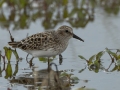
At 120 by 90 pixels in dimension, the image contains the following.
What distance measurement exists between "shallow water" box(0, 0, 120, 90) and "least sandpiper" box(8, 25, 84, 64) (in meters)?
0.30

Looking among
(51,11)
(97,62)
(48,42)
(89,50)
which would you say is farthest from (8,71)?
(51,11)

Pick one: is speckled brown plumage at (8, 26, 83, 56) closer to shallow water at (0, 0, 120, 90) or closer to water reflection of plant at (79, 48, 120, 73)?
shallow water at (0, 0, 120, 90)

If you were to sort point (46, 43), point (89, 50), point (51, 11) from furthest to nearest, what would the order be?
1. point (51, 11)
2. point (89, 50)
3. point (46, 43)

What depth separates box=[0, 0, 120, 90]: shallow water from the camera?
24.0ft

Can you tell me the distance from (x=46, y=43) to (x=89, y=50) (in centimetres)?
147

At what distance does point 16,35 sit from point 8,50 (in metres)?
2.62

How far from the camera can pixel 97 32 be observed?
11148 mm

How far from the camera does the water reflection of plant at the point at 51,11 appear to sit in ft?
40.5

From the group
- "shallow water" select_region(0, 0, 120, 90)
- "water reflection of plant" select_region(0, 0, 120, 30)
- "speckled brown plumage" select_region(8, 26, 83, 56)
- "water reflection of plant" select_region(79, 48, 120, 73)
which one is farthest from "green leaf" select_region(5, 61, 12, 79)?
"water reflection of plant" select_region(0, 0, 120, 30)

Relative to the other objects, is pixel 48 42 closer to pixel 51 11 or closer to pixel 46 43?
pixel 46 43

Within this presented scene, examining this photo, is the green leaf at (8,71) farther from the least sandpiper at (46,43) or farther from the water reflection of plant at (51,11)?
the water reflection of plant at (51,11)

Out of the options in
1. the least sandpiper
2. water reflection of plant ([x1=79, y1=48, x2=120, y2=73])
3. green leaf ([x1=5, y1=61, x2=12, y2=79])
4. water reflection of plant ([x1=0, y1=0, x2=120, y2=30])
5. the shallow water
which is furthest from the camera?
water reflection of plant ([x1=0, y1=0, x2=120, y2=30])

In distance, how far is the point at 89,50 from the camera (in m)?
9.55

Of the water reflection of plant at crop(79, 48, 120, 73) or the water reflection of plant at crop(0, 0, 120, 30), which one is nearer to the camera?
the water reflection of plant at crop(79, 48, 120, 73)
